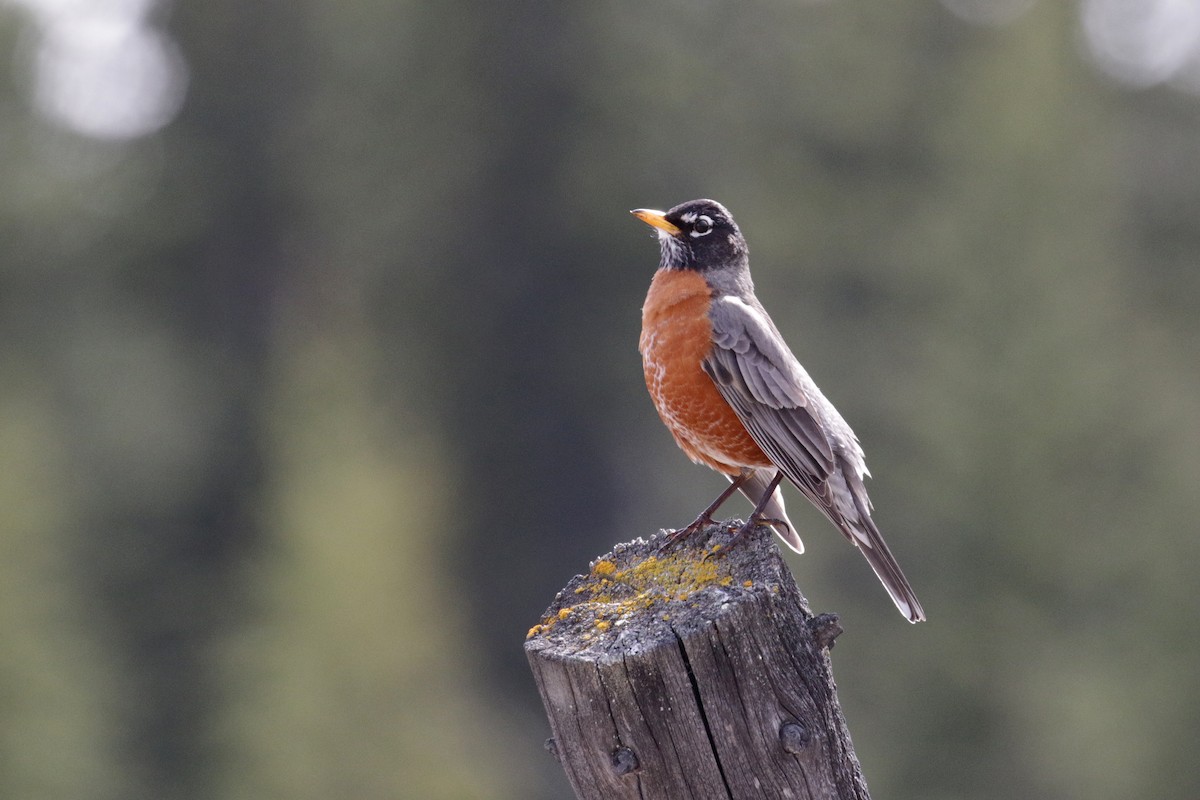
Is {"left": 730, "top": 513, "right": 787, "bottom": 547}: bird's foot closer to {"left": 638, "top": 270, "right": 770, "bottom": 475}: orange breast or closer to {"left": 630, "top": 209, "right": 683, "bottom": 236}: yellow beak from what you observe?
{"left": 638, "top": 270, "right": 770, "bottom": 475}: orange breast

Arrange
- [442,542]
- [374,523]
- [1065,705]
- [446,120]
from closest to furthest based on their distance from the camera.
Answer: [1065,705] < [374,523] < [442,542] < [446,120]

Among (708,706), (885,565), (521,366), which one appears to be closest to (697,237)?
(885,565)

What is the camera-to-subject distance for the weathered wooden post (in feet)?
10.9

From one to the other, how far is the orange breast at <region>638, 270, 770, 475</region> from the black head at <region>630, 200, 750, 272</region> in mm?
423

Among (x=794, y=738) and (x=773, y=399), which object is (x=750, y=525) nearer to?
(x=773, y=399)

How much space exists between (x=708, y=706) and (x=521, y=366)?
103 ft

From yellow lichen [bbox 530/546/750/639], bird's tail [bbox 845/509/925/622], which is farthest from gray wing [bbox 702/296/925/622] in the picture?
yellow lichen [bbox 530/546/750/639]

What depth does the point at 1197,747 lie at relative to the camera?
60.6 feet

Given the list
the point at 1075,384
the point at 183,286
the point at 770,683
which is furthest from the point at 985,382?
the point at 183,286

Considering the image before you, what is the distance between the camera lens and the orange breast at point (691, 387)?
524 cm

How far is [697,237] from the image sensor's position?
6156 mm

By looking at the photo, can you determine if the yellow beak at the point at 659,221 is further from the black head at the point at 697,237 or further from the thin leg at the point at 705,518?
the thin leg at the point at 705,518

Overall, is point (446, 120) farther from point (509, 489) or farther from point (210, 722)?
point (210, 722)

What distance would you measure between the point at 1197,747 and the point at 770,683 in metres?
17.5
